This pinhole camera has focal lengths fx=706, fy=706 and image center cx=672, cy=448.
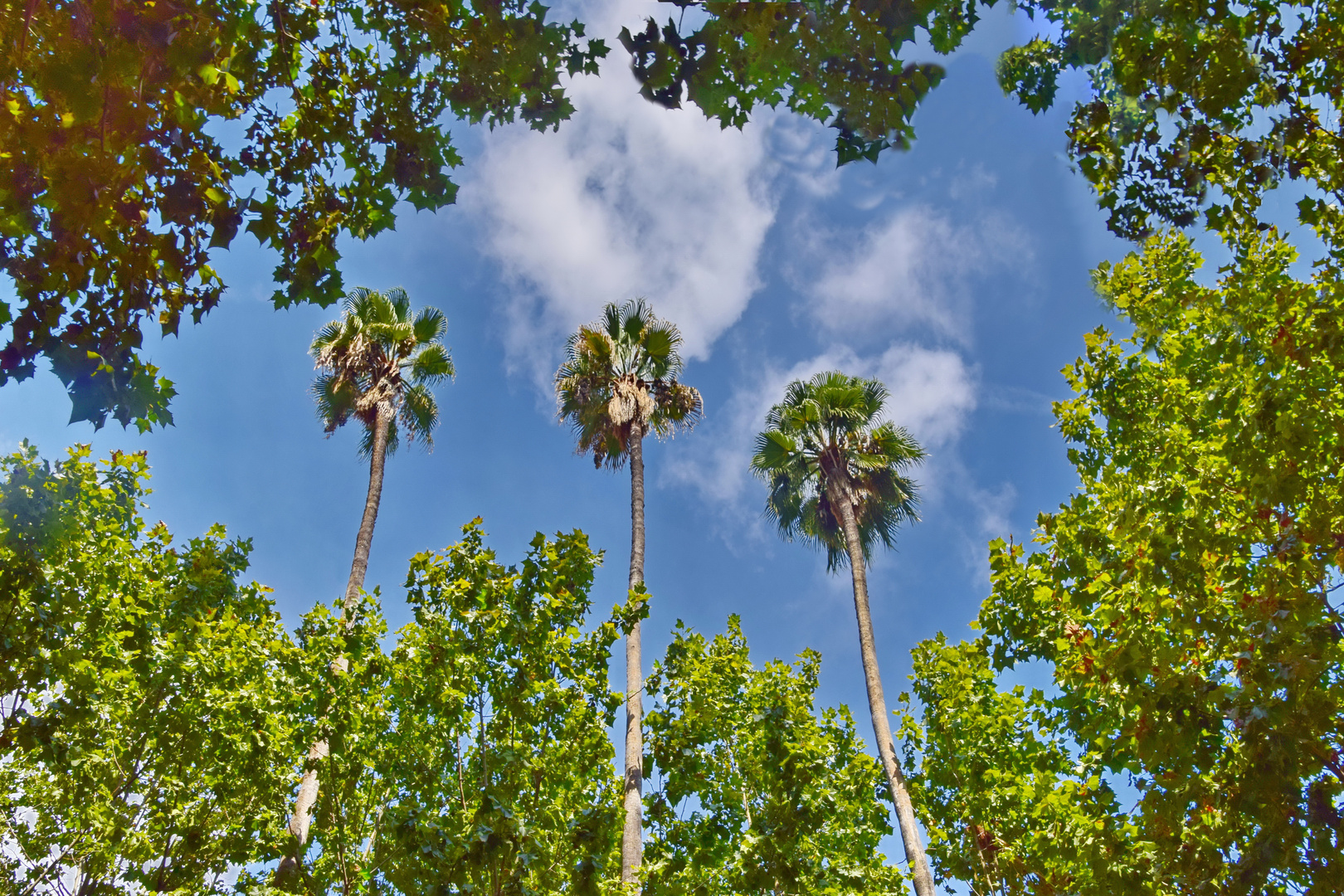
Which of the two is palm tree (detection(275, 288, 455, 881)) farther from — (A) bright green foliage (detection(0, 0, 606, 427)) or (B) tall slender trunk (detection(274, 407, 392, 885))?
(A) bright green foliage (detection(0, 0, 606, 427))

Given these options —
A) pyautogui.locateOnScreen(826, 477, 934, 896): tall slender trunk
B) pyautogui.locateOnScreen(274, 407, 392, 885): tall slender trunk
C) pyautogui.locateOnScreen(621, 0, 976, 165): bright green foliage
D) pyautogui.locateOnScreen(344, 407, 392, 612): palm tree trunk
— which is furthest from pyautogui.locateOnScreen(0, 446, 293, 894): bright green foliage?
pyautogui.locateOnScreen(826, 477, 934, 896): tall slender trunk

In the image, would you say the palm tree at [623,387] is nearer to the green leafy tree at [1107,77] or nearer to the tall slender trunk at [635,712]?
the tall slender trunk at [635,712]

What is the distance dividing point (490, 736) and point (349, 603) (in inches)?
267

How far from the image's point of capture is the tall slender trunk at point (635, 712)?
9.59m

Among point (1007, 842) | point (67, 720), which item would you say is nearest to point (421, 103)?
point (67, 720)

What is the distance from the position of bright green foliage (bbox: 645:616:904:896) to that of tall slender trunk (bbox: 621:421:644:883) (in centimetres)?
95

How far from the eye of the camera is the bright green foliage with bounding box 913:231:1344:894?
379cm

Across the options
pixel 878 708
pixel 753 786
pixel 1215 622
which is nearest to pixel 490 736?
pixel 753 786

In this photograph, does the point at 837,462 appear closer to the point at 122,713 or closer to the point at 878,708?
the point at 878,708

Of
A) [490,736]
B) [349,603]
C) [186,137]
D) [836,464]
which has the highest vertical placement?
[836,464]

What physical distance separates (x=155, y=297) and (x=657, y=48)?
3127 mm

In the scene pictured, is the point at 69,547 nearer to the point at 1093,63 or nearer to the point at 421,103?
the point at 421,103

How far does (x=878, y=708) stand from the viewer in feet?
39.0

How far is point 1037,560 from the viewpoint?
738 cm
